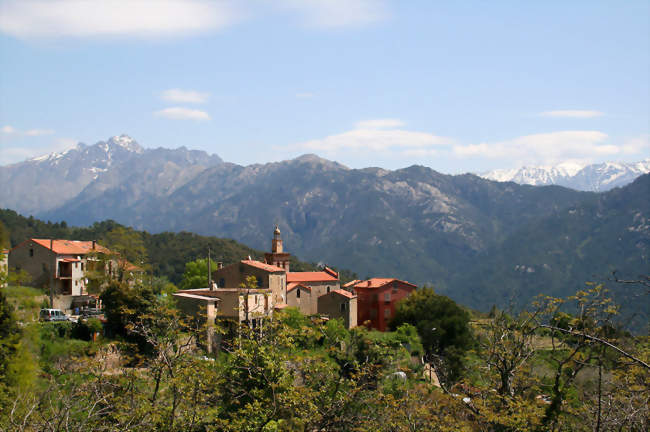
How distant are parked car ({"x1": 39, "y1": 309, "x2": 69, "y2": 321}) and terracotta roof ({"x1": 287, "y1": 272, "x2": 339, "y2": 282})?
2027cm

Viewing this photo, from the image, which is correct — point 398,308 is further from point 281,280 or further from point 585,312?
point 585,312

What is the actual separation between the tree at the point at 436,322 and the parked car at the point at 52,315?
29398 millimetres

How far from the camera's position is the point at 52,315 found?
47.3 metres

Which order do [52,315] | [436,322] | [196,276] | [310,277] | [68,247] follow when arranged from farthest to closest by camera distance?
1. [196,276]
2. [310,277]
3. [68,247]
4. [436,322]
5. [52,315]

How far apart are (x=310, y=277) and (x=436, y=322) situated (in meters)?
13.4

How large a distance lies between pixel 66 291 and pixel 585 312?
160 feet

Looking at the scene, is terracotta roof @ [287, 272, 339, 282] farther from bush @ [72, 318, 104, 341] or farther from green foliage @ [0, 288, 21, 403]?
green foliage @ [0, 288, 21, 403]

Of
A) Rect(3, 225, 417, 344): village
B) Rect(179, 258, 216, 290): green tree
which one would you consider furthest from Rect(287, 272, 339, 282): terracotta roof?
Rect(179, 258, 216, 290): green tree

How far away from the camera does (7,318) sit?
112ft

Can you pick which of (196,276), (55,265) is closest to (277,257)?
(196,276)

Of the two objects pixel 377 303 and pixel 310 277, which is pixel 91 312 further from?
pixel 377 303

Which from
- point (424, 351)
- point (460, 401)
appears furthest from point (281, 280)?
point (460, 401)

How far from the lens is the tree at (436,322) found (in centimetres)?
5403

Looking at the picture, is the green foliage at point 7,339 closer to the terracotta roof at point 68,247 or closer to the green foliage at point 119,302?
the green foliage at point 119,302
